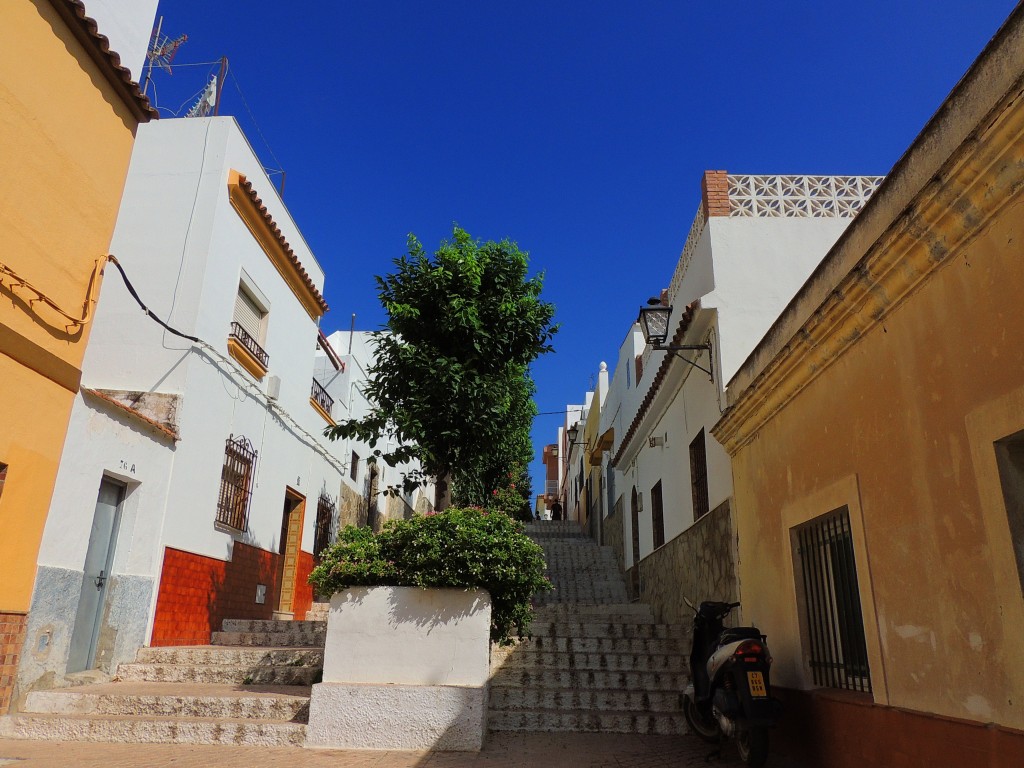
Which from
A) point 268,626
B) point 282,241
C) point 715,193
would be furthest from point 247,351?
point 715,193

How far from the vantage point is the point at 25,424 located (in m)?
5.82

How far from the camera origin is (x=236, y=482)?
394 inches

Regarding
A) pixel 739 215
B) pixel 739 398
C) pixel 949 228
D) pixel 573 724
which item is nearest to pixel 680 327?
pixel 739 215

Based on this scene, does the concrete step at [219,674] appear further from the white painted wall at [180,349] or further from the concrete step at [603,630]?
the concrete step at [603,630]

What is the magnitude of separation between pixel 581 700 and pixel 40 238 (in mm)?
6180

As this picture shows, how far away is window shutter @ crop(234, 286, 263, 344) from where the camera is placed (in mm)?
10406

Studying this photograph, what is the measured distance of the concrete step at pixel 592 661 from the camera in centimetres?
759

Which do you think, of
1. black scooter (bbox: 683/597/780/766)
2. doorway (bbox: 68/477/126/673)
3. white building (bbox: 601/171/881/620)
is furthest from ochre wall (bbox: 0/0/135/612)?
white building (bbox: 601/171/881/620)

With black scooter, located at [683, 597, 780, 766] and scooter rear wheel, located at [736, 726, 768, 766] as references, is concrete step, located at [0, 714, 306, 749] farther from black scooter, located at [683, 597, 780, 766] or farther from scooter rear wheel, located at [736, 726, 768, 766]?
scooter rear wheel, located at [736, 726, 768, 766]

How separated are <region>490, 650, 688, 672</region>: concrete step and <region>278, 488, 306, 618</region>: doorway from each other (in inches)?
212

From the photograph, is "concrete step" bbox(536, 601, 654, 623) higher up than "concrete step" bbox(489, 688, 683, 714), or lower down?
higher up

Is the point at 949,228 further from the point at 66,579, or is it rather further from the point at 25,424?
the point at 66,579

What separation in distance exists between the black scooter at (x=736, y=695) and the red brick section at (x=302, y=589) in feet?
25.5

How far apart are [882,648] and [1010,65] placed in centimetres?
315
